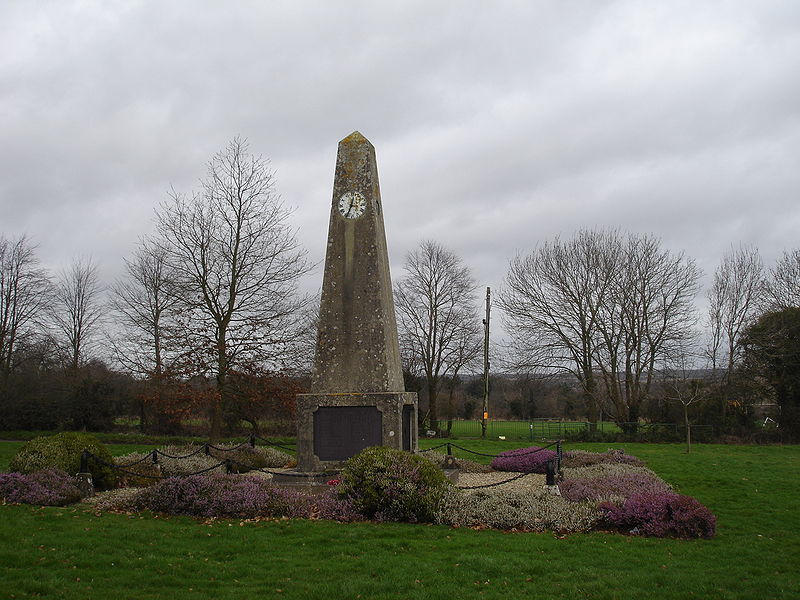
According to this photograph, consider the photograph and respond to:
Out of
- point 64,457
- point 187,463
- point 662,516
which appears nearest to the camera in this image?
point 662,516

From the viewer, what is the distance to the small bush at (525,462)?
1608cm

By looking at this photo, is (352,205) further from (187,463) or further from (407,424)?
(187,463)

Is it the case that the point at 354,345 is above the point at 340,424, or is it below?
above

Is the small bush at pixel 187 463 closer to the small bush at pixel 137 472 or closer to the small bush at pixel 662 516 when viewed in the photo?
the small bush at pixel 137 472

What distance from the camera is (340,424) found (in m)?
12.5

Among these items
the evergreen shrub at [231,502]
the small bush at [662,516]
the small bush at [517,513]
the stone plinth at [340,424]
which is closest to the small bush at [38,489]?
the evergreen shrub at [231,502]

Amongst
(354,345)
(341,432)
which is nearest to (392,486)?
(341,432)

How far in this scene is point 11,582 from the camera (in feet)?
18.7

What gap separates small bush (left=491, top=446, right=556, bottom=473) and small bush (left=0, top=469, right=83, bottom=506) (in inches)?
407

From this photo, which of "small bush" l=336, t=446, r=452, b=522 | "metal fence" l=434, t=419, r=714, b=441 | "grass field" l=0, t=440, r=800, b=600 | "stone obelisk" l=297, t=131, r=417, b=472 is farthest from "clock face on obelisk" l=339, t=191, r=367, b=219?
"metal fence" l=434, t=419, r=714, b=441

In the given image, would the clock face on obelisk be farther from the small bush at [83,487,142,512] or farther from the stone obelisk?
the small bush at [83,487,142,512]

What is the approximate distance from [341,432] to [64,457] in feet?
17.6

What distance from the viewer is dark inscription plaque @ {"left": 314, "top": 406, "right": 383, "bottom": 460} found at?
12.5 m

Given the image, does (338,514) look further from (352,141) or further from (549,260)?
(549,260)
